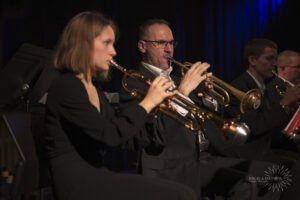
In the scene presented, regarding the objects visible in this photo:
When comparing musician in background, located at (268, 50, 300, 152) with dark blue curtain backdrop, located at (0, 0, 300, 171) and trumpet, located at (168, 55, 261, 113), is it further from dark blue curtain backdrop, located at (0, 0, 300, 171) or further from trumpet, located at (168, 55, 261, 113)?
dark blue curtain backdrop, located at (0, 0, 300, 171)

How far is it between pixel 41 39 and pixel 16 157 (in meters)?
2.55

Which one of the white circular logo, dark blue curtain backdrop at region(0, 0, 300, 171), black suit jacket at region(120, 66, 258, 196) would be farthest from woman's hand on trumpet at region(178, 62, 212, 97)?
dark blue curtain backdrop at region(0, 0, 300, 171)

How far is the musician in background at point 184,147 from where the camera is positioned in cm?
236

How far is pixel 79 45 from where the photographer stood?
197 centimetres

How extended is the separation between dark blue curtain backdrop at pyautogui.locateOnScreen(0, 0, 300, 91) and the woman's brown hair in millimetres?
2745

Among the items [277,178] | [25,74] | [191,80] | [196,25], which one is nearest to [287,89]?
[277,178]

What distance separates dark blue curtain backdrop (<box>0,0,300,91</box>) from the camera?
502 cm

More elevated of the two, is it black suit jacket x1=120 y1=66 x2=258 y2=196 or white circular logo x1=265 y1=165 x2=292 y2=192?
black suit jacket x1=120 y1=66 x2=258 y2=196

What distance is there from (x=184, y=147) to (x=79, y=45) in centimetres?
101

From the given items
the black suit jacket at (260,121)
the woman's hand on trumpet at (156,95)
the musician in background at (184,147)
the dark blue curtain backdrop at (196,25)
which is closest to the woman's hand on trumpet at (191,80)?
the musician in background at (184,147)

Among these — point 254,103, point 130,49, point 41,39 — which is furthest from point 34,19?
point 254,103

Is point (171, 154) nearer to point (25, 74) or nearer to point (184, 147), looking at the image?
point (184, 147)

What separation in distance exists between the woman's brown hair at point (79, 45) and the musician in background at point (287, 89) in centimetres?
172

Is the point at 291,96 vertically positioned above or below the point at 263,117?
above
